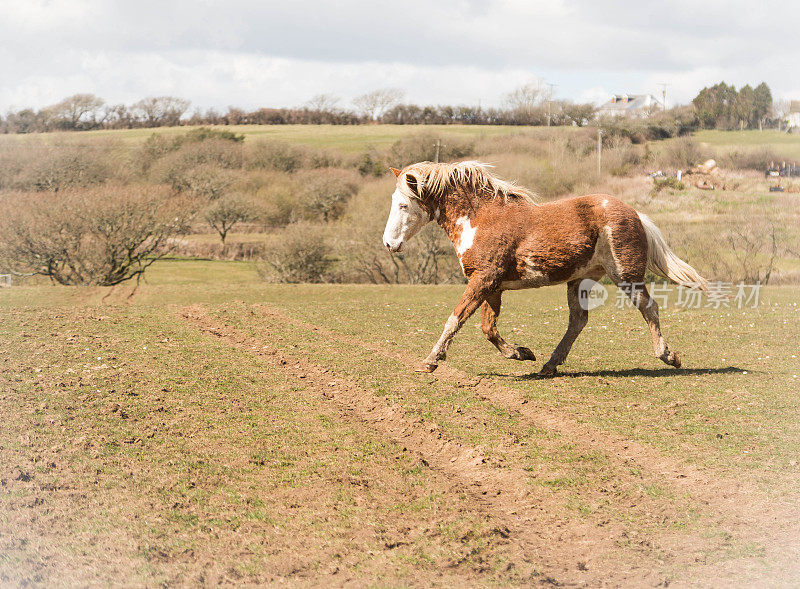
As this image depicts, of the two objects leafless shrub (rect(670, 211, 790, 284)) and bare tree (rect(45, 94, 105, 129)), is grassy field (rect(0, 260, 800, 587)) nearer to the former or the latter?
leafless shrub (rect(670, 211, 790, 284))

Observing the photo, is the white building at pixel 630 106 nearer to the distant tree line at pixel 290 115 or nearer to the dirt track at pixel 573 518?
the distant tree line at pixel 290 115

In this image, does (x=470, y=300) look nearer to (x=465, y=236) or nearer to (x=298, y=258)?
(x=465, y=236)

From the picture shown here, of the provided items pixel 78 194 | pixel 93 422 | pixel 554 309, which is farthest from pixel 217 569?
pixel 78 194

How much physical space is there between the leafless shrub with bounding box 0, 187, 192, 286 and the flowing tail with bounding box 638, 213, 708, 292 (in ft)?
98.3

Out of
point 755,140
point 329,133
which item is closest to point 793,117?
point 755,140

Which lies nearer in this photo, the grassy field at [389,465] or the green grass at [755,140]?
the grassy field at [389,465]

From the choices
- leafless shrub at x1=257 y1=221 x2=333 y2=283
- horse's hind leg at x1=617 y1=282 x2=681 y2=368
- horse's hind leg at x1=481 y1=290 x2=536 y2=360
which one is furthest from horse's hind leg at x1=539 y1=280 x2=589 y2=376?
leafless shrub at x1=257 y1=221 x2=333 y2=283

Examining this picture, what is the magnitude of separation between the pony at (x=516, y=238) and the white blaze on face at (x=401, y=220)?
1 cm

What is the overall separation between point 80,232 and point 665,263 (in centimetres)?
3077

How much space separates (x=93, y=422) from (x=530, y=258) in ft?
19.4

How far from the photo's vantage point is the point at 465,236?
9859 millimetres

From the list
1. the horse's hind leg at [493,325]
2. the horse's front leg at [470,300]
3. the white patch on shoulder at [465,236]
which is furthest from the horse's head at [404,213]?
the horse's hind leg at [493,325]

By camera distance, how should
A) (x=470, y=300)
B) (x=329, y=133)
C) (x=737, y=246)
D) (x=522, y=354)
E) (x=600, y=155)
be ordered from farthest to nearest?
(x=329, y=133) → (x=600, y=155) → (x=737, y=246) → (x=522, y=354) → (x=470, y=300)

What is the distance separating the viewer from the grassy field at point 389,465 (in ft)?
16.6
